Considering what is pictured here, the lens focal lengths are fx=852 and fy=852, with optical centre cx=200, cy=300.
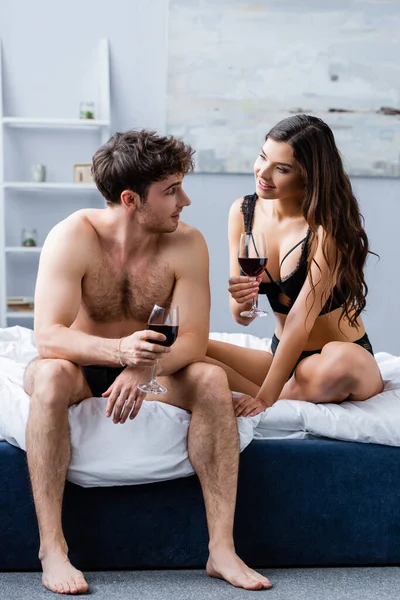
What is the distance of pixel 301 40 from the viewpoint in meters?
4.97

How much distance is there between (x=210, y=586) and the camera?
2.13 meters

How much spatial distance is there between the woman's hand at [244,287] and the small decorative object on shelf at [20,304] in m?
2.58

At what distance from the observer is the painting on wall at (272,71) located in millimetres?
4926

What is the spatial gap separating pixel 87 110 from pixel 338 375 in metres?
2.87

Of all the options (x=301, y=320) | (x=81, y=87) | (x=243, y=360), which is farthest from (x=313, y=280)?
(x=81, y=87)

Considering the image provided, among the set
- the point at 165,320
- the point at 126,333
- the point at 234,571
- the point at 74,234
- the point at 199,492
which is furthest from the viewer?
the point at 126,333

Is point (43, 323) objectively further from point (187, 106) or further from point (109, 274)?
point (187, 106)

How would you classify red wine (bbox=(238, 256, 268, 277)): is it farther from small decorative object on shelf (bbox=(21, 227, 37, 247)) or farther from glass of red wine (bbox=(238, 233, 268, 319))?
small decorative object on shelf (bbox=(21, 227, 37, 247))

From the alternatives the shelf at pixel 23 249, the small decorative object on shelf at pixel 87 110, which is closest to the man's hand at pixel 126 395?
the shelf at pixel 23 249

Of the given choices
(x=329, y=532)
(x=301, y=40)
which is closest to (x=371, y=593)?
(x=329, y=532)

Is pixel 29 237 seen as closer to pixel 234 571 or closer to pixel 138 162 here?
pixel 138 162

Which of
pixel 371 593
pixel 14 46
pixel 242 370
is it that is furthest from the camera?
pixel 14 46

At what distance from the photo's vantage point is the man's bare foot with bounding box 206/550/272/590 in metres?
2.10

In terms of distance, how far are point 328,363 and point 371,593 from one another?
632 mm
